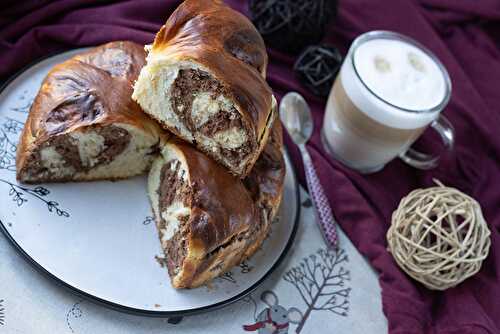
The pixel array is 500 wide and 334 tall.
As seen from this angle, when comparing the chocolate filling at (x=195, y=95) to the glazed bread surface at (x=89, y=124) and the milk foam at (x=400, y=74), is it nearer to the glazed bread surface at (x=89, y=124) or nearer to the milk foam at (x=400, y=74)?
the glazed bread surface at (x=89, y=124)

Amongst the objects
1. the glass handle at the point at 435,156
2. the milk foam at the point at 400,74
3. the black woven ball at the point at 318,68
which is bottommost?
the glass handle at the point at 435,156

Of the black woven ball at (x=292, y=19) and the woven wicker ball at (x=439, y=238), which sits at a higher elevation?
the black woven ball at (x=292, y=19)

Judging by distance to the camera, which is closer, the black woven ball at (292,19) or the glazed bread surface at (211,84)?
the glazed bread surface at (211,84)

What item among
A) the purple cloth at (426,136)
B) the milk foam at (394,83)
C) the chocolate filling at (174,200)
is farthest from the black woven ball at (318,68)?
the chocolate filling at (174,200)

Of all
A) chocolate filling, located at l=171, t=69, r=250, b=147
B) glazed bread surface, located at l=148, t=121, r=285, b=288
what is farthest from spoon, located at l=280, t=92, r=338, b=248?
chocolate filling, located at l=171, t=69, r=250, b=147

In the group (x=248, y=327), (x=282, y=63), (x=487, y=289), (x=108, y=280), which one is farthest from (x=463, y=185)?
(x=108, y=280)

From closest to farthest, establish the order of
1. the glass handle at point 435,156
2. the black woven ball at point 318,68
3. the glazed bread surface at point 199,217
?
1. the glazed bread surface at point 199,217
2. the glass handle at point 435,156
3. the black woven ball at point 318,68

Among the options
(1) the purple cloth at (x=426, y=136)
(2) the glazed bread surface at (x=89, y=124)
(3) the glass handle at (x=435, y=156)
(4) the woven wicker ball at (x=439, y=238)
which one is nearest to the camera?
(2) the glazed bread surface at (x=89, y=124)

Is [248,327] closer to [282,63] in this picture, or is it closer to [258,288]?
[258,288]

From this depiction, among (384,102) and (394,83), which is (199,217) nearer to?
(384,102)
